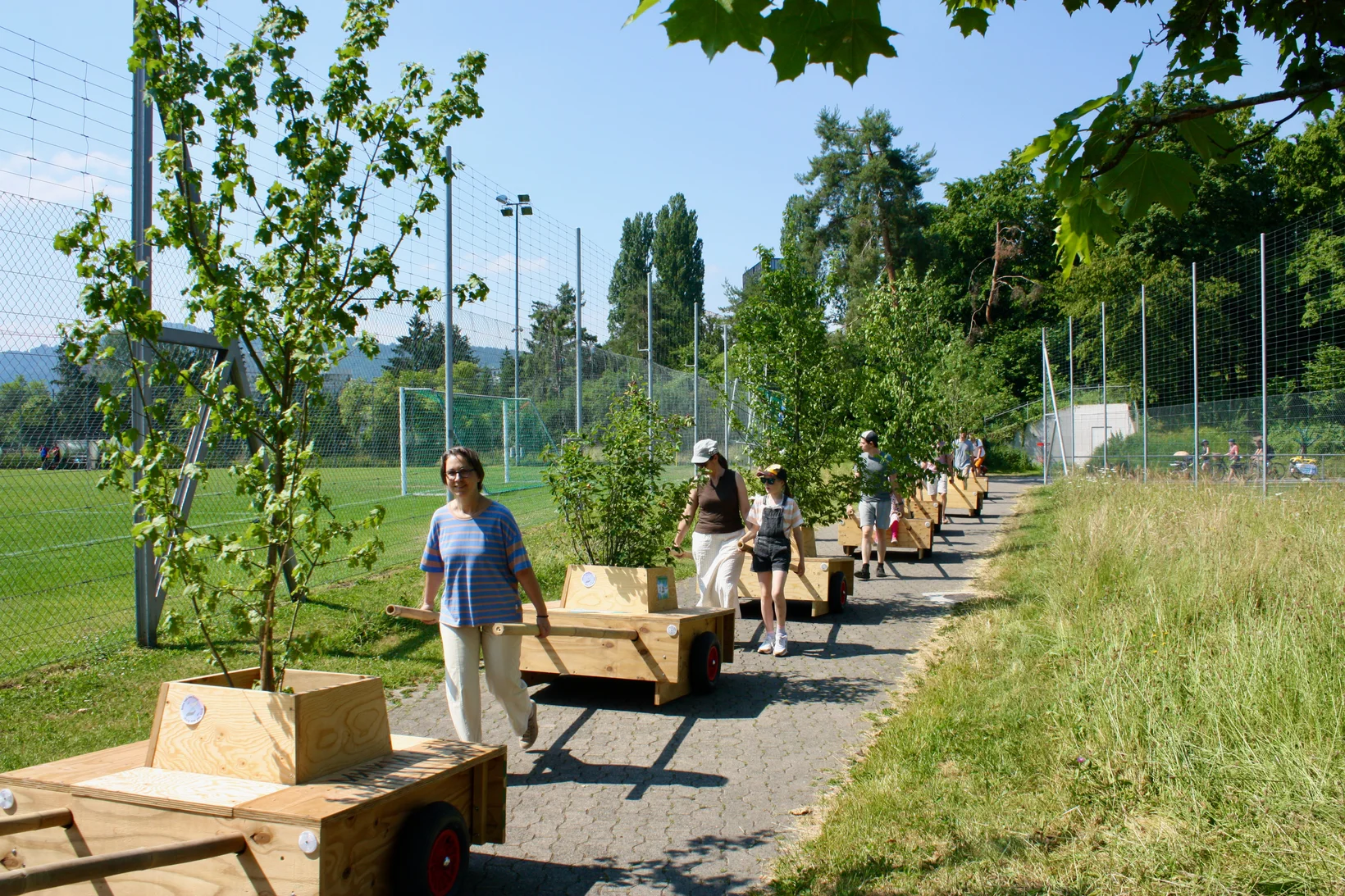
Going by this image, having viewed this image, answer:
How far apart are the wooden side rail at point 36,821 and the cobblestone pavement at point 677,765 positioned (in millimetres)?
1630

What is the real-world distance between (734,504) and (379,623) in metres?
3.45

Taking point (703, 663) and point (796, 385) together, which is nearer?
point (703, 663)

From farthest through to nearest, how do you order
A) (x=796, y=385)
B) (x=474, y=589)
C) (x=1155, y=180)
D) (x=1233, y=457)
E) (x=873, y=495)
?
(x=1233, y=457), (x=873, y=495), (x=796, y=385), (x=474, y=589), (x=1155, y=180)

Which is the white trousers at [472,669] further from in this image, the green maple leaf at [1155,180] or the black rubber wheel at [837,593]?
the black rubber wheel at [837,593]

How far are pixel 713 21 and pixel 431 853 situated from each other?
3138 mm

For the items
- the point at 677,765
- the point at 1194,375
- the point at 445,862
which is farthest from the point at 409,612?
the point at 1194,375

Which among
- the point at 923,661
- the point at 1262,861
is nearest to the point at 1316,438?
the point at 923,661

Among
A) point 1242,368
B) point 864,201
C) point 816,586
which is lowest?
point 816,586

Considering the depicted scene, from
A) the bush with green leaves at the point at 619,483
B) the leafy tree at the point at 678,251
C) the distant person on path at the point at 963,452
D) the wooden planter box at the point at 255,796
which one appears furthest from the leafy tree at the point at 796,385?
the leafy tree at the point at 678,251

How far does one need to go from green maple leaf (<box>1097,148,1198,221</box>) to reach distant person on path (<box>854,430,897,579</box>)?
9.80 m

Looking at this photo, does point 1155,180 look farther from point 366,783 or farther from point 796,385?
point 796,385

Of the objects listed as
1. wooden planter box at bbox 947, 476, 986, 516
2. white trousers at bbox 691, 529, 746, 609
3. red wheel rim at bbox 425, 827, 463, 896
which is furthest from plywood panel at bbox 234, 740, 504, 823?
wooden planter box at bbox 947, 476, 986, 516

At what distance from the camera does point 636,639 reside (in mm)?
7527

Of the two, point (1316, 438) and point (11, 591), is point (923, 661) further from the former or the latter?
point (1316, 438)
